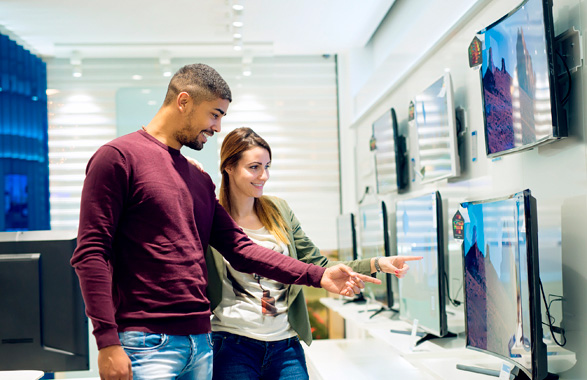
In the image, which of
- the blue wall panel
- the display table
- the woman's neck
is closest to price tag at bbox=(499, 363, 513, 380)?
the display table

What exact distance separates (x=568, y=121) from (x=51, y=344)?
1.72m

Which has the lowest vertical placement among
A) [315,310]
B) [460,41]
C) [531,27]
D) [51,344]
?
[315,310]

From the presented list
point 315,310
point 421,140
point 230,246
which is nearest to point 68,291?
point 230,246

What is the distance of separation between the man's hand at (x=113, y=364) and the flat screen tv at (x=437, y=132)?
176 cm

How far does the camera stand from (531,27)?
175 centimetres

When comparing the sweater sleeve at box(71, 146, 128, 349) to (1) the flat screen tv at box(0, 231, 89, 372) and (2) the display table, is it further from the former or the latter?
(2) the display table

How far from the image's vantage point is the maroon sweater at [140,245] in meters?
1.38

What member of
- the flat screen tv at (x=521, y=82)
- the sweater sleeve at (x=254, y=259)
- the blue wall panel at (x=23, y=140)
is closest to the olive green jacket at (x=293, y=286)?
the sweater sleeve at (x=254, y=259)

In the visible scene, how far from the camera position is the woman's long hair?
2.12 metres

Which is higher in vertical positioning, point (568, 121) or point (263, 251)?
point (568, 121)

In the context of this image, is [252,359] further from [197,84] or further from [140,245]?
[197,84]

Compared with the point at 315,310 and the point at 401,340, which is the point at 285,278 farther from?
the point at 315,310

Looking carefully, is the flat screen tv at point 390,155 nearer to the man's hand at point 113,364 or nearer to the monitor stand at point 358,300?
the monitor stand at point 358,300

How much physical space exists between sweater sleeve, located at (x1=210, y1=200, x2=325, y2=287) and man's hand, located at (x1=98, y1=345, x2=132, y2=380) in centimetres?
55
